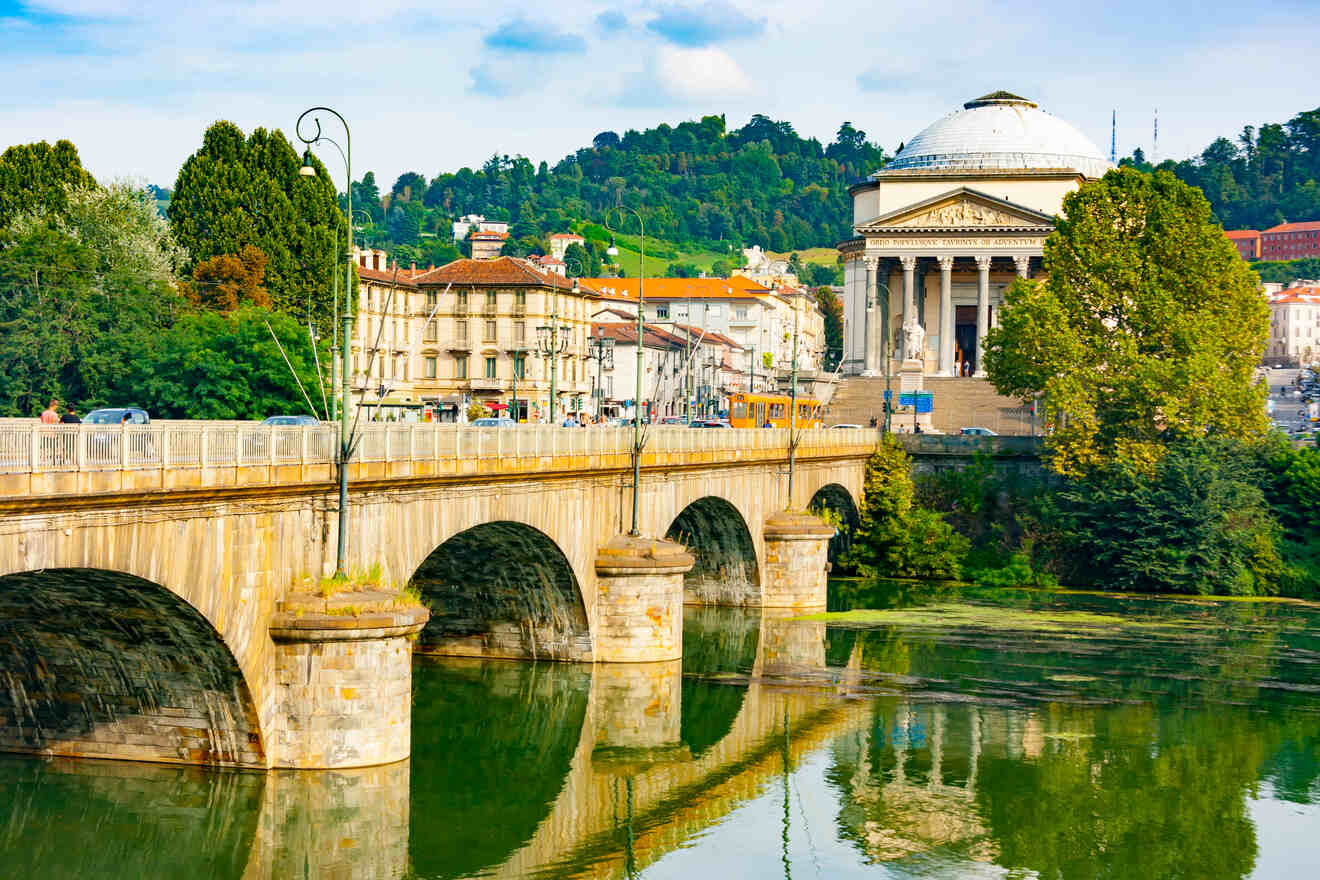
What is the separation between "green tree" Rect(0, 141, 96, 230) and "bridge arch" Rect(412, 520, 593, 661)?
133 feet

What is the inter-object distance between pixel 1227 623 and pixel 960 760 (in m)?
25.1

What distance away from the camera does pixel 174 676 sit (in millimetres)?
28266

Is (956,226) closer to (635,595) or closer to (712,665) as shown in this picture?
(712,665)

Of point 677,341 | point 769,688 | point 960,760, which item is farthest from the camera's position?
point 677,341

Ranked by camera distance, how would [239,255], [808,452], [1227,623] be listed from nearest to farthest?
[1227,623], [808,452], [239,255]

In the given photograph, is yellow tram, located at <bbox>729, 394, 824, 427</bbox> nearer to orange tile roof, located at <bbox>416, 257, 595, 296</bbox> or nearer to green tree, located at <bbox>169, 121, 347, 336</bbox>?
green tree, located at <bbox>169, 121, 347, 336</bbox>

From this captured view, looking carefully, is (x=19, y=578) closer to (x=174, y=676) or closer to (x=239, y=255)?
(x=174, y=676)

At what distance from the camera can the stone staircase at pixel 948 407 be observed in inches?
3728

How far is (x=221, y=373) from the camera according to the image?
6662cm

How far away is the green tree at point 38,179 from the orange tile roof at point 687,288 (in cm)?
9287

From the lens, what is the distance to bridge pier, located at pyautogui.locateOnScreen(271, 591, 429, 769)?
2812 centimetres

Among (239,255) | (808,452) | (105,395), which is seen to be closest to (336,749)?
(808,452)

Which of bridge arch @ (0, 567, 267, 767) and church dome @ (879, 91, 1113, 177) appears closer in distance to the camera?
bridge arch @ (0, 567, 267, 767)

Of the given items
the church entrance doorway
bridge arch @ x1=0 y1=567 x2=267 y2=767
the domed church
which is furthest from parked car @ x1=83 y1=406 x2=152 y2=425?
the church entrance doorway
